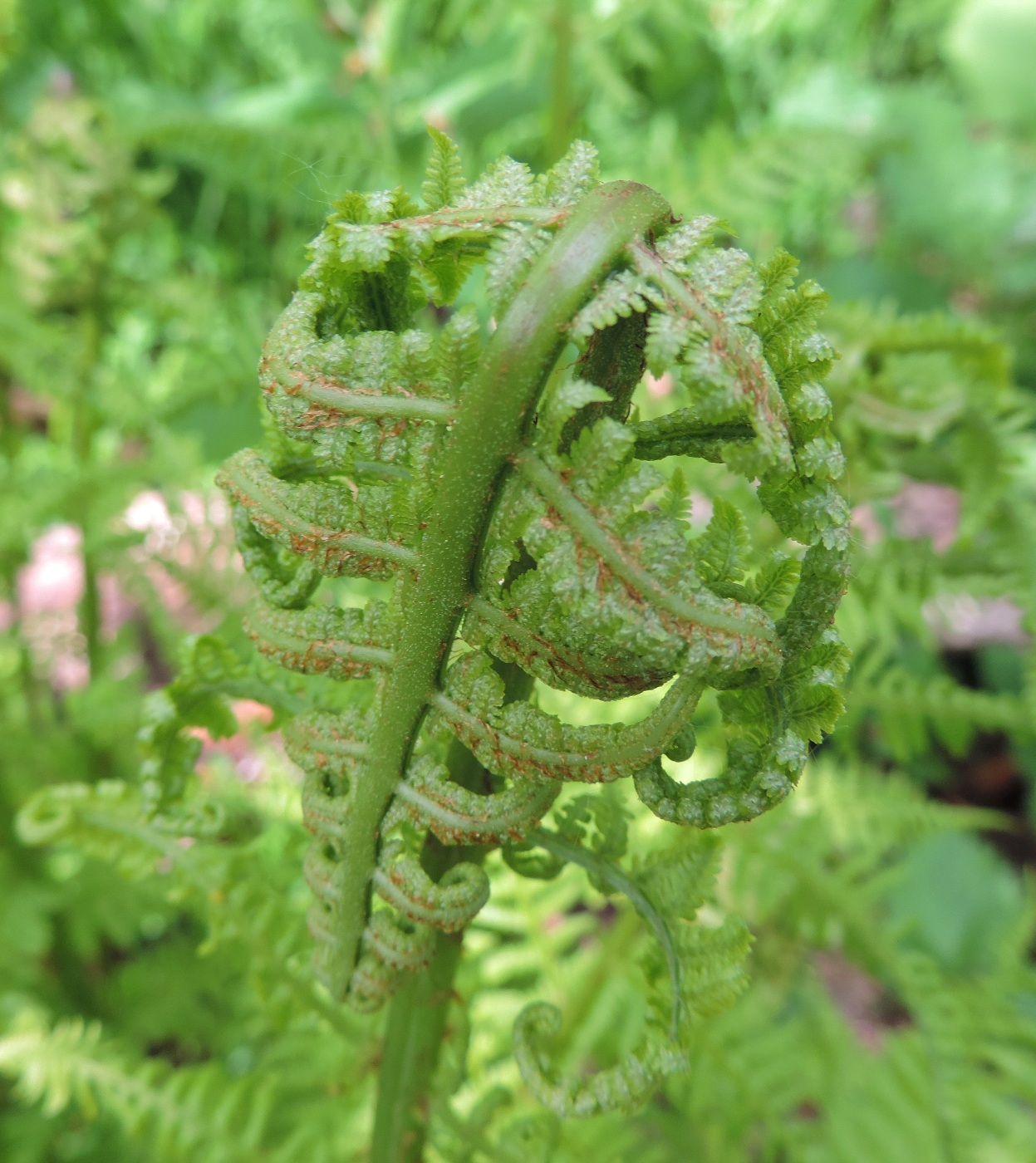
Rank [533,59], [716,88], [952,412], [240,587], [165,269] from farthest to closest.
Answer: [165,269] → [716,88] → [533,59] → [240,587] → [952,412]

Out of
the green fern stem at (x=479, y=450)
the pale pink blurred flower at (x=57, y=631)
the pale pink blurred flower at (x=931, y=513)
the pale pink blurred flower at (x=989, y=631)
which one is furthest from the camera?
the pale pink blurred flower at (x=931, y=513)

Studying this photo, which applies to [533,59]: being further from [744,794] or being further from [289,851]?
[744,794]

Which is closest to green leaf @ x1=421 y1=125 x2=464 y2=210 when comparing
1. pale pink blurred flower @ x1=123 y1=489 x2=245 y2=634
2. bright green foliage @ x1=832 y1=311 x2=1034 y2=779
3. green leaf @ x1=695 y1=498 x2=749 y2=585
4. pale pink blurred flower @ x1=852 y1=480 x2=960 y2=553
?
green leaf @ x1=695 y1=498 x2=749 y2=585

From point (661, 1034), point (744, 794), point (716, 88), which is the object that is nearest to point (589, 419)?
point (744, 794)

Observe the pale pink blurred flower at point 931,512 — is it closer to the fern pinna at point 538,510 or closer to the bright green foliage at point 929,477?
the bright green foliage at point 929,477

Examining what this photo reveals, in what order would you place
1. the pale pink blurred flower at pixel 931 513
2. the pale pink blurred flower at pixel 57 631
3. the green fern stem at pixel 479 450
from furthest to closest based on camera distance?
1. the pale pink blurred flower at pixel 931 513
2. the pale pink blurred flower at pixel 57 631
3. the green fern stem at pixel 479 450

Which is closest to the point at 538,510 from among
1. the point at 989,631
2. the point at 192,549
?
the point at 192,549

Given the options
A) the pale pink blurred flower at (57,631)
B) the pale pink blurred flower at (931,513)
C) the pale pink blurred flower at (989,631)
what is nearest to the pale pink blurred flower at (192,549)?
the pale pink blurred flower at (57,631)
